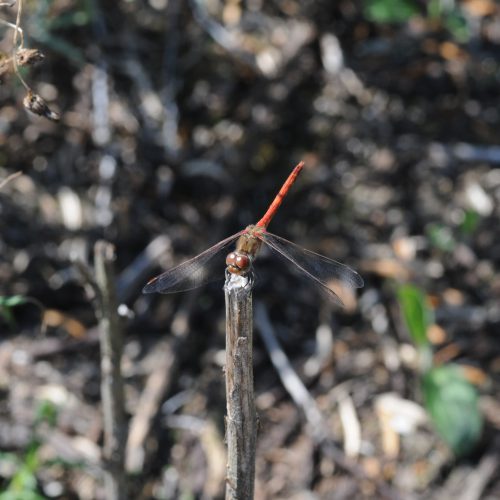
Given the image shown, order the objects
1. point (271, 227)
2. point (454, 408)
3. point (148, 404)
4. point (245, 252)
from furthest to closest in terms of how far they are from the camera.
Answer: point (271, 227) < point (148, 404) < point (454, 408) < point (245, 252)

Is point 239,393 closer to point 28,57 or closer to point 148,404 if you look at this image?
point 28,57

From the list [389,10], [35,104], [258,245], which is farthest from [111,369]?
[389,10]

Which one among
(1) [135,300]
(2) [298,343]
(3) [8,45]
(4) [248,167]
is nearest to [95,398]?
(1) [135,300]

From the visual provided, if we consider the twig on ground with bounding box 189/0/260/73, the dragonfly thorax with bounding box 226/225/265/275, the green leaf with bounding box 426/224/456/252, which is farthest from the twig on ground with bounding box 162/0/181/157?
the dragonfly thorax with bounding box 226/225/265/275

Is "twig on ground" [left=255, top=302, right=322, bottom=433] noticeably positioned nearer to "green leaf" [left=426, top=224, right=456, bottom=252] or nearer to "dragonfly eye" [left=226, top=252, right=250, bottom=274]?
"green leaf" [left=426, top=224, right=456, bottom=252]

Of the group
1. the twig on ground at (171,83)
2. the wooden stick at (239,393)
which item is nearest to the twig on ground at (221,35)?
the twig on ground at (171,83)

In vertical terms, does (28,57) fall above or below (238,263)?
above
